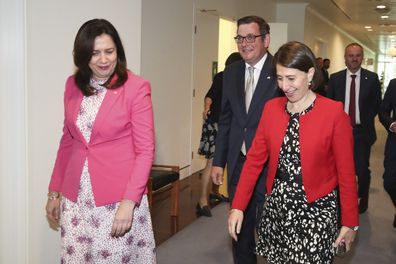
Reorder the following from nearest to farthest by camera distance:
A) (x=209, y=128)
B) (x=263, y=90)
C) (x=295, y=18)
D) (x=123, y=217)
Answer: (x=123, y=217) → (x=263, y=90) → (x=209, y=128) → (x=295, y=18)

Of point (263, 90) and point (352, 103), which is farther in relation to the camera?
point (352, 103)

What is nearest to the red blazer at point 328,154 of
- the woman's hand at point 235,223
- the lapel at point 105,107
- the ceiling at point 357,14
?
the woman's hand at point 235,223

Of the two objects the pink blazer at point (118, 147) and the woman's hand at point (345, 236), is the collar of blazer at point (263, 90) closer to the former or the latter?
the pink blazer at point (118, 147)

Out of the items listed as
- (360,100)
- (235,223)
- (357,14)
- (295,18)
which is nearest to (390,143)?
(360,100)

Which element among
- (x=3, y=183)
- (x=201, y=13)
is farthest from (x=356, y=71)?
(x=3, y=183)

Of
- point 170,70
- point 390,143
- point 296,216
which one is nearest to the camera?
point 296,216

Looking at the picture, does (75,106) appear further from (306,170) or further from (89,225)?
(306,170)

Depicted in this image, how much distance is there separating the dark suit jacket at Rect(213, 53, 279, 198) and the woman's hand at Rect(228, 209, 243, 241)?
0.56m

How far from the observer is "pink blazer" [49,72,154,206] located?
212 cm

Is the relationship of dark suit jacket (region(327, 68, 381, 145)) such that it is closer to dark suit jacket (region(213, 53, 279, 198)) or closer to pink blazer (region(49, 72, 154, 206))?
dark suit jacket (region(213, 53, 279, 198))

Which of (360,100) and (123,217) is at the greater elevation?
(360,100)

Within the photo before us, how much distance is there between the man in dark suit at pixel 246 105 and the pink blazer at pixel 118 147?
0.87 meters

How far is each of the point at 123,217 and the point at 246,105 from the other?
3.84ft

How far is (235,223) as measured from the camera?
2271 millimetres
